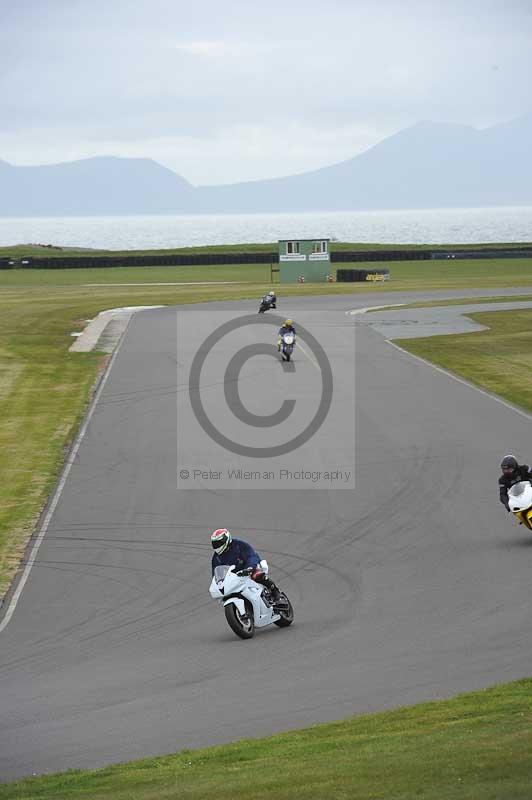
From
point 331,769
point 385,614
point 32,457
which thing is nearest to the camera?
point 331,769

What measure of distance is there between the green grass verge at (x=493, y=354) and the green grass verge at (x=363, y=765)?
23132mm

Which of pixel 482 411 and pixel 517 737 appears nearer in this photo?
pixel 517 737

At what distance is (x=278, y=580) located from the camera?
721 inches

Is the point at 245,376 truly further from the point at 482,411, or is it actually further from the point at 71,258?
the point at 71,258

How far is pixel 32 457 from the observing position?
29.5 m

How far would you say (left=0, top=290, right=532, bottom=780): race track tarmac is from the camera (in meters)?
12.8

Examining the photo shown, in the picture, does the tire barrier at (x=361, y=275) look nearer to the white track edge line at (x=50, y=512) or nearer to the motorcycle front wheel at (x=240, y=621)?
the white track edge line at (x=50, y=512)

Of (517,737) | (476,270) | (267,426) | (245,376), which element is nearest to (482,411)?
(267,426)

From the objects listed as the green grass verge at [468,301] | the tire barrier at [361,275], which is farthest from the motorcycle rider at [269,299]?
the tire barrier at [361,275]

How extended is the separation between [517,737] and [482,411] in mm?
23347

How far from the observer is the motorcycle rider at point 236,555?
15922 millimetres

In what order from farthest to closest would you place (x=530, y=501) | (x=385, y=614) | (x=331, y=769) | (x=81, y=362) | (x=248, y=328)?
(x=248, y=328) < (x=81, y=362) < (x=530, y=501) < (x=385, y=614) < (x=331, y=769)

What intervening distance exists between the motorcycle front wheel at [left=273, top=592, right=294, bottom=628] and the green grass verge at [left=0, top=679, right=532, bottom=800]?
4286mm

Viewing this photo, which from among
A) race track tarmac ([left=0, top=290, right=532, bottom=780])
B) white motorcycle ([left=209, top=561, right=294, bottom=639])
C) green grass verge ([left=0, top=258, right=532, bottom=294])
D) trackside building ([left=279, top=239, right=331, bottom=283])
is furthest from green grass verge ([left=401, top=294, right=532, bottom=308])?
white motorcycle ([left=209, top=561, right=294, bottom=639])
